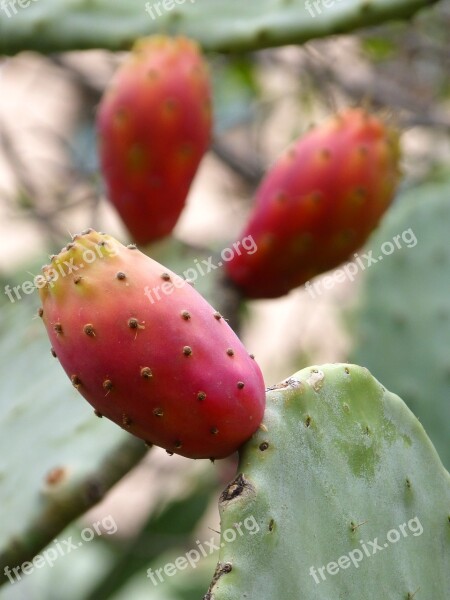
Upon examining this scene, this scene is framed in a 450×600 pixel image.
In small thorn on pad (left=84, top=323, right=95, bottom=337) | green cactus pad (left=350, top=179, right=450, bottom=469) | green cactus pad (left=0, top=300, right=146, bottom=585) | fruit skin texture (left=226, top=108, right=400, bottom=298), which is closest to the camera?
small thorn on pad (left=84, top=323, right=95, bottom=337)

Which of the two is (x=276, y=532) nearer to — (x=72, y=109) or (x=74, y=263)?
(x=74, y=263)

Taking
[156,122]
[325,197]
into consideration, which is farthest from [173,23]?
[325,197]

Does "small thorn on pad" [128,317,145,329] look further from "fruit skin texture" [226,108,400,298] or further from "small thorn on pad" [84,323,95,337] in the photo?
"fruit skin texture" [226,108,400,298]

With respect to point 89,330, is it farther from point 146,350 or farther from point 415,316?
point 415,316

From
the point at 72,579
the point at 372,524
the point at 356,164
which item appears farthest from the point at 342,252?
the point at 72,579

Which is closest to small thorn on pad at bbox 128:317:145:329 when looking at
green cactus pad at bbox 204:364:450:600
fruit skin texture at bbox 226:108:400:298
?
green cactus pad at bbox 204:364:450:600

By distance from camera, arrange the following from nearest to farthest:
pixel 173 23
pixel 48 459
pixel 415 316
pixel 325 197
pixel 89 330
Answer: pixel 89 330 < pixel 48 459 < pixel 325 197 < pixel 173 23 < pixel 415 316
